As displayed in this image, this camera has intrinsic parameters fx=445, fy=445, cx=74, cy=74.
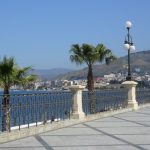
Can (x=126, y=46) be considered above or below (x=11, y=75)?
above

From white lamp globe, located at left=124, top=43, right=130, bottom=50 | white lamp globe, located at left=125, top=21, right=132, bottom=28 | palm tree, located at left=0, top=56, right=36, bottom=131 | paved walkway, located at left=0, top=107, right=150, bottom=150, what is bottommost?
paved walkway, located at left=0, top=107, right=150, bottom=150

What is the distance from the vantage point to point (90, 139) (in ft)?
37.0

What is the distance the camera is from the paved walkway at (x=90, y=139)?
1007 centimetres

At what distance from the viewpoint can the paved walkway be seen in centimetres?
1007

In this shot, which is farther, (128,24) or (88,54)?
(88,54)

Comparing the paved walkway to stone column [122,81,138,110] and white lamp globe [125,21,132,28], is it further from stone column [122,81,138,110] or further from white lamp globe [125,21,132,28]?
white lamp globe [125,21,132,28]

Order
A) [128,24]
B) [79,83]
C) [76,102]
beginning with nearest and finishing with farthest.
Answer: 1. [76,102]
2. [79,83]
3. [128,24]

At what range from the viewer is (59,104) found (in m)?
15.5

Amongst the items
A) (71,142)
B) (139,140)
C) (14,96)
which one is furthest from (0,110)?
(139,140)

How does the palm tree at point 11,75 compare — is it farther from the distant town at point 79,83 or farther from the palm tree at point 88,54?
the palm tree at point 88,54

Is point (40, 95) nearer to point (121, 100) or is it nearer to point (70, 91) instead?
point (70, 91)

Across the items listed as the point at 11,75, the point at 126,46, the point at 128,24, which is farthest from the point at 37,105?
the point at 128,24

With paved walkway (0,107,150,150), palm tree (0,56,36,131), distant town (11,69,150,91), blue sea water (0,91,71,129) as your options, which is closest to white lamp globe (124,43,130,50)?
distant town (11,69,150,91)

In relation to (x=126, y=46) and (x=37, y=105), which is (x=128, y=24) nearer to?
(x=126, y=46)
